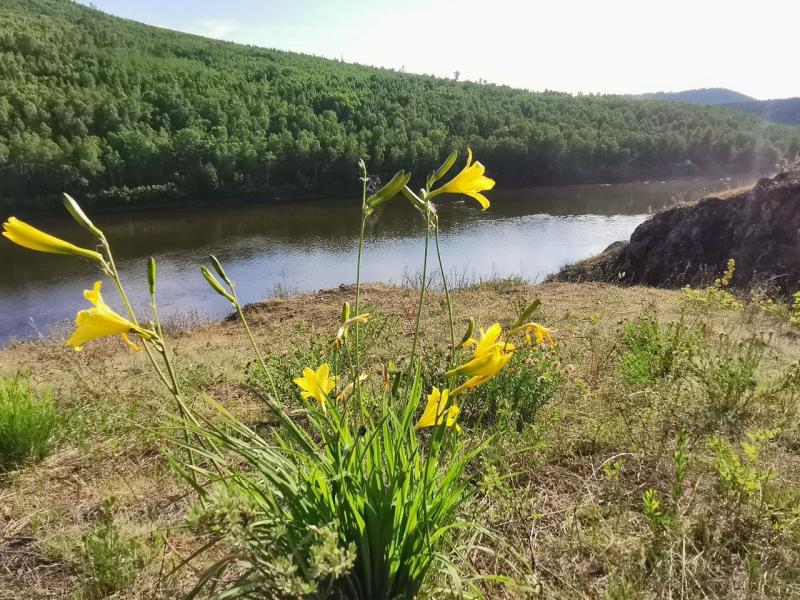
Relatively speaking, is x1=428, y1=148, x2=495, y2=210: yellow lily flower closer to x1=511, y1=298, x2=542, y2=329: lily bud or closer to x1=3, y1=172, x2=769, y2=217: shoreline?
x1=511, y1=298, x2=542, y2=329: lily bud

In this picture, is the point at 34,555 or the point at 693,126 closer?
the point at 34,555

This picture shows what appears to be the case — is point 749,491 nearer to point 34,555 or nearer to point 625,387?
point 625,387

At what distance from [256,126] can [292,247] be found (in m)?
28.7

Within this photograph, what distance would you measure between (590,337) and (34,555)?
4259 millimetres

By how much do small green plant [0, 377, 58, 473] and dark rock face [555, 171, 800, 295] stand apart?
10767 mm

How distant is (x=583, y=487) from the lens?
6.67ft

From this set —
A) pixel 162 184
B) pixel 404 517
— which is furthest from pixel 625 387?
pixel 162 184

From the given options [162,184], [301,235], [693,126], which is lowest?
[301,235]

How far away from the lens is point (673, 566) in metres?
1.51

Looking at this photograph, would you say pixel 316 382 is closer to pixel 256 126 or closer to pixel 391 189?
pixel 391 189

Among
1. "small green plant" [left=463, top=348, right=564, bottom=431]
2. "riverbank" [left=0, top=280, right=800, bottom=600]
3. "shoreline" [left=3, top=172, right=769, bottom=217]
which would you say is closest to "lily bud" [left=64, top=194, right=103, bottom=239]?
"riverbank" [left=0, top=280, right=800, bottom=600]

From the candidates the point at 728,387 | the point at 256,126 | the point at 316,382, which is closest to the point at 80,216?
the point at 316,382

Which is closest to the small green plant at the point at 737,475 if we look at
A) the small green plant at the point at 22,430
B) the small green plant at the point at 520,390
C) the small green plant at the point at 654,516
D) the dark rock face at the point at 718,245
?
the small green plant at the point at 654,516

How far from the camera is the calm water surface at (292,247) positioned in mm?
15383
